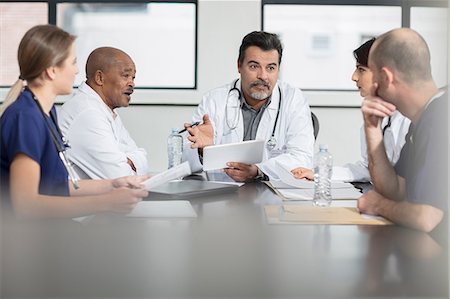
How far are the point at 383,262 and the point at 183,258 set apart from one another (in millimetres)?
328

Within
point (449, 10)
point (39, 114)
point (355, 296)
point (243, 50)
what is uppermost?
point (449, 10)

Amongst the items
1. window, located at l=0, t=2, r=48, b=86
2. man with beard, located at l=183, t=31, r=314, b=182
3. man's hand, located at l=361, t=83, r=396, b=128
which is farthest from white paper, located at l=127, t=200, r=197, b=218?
window, located at l=0, t=2, r=48, b=86

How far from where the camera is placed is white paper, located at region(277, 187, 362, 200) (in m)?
1.84

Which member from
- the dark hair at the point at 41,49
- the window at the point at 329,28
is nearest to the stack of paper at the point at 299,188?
the dark hair at the point at 41,49

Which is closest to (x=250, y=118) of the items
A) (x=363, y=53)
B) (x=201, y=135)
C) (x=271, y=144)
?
(x=271, y=144)

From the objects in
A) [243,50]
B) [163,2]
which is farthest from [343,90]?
[243,50]

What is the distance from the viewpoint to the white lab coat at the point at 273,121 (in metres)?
2.67

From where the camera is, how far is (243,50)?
9.50ft

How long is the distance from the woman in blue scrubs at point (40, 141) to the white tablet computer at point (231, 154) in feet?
1.88

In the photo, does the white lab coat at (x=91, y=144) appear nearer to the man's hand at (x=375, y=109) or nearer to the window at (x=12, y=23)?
the man's hand at (x=375, y=109)

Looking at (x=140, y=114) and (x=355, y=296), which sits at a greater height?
(x=140, y=114)

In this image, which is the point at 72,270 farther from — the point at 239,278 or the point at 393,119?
the point at 393,119

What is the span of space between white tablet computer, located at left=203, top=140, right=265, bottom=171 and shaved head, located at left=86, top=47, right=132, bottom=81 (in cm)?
63

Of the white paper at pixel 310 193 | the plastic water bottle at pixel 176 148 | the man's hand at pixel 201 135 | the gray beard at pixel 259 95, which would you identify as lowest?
the white paper at pixel 310 193
